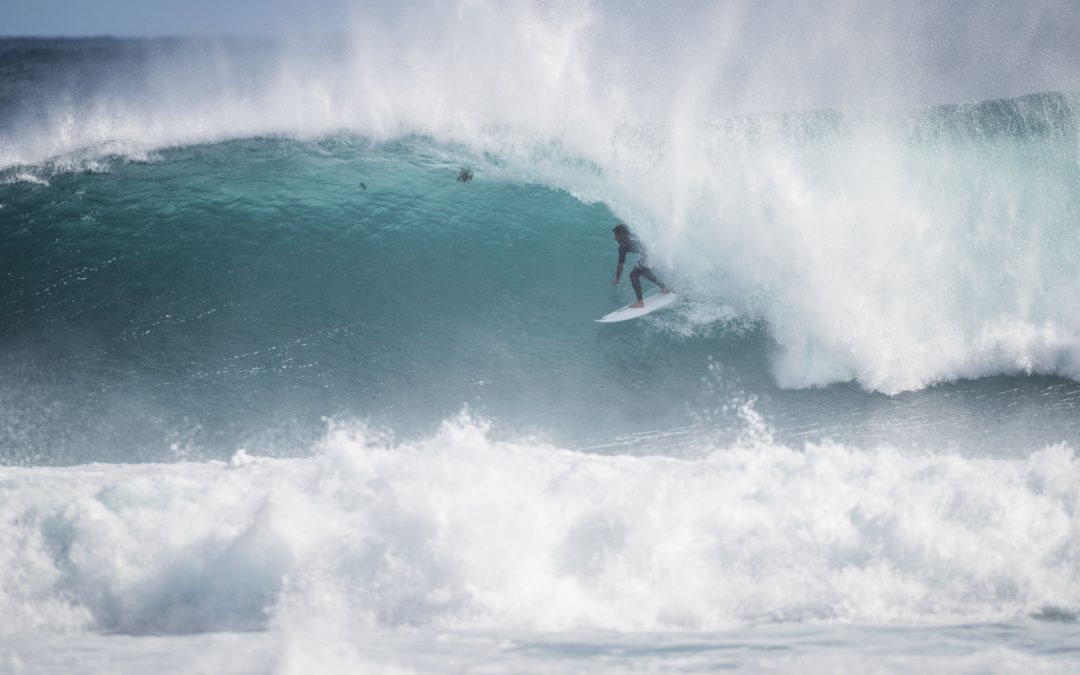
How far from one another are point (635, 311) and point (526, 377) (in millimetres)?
1770

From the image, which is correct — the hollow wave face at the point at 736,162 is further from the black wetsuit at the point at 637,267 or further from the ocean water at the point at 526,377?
the black wetsuit at the point at 637,267

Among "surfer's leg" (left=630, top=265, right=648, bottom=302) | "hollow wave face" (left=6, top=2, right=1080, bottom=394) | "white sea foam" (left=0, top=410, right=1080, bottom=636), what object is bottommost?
"white sea foam" (left=0, top=410, right=1080, bottom=636)

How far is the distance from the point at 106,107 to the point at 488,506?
513 inches

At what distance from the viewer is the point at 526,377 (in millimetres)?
8312

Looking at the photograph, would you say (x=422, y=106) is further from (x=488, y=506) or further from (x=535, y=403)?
(x=488, y=506)

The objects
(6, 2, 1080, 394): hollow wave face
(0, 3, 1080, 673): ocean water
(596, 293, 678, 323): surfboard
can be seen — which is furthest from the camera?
(596, 293, 678, 323): surfboard

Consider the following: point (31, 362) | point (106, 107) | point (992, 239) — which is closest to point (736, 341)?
point (992, 239)

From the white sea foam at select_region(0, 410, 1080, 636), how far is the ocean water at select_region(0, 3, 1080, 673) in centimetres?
3

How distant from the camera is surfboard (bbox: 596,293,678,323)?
9125 millimetres

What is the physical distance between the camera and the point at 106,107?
14219 millimetres

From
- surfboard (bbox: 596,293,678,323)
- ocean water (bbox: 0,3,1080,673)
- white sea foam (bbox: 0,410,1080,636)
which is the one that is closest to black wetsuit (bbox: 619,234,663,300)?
surfboard (bbox: 596,293,678,323)

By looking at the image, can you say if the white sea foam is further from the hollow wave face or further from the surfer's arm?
the surfer's arm

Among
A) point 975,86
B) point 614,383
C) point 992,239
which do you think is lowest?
point 614,383

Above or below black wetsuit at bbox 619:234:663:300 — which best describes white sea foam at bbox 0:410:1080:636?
below
